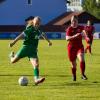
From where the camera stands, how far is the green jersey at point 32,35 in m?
15.9

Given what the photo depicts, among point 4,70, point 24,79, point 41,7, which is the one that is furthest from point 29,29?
point 41,7

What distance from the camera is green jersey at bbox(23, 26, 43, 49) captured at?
15.9 meters

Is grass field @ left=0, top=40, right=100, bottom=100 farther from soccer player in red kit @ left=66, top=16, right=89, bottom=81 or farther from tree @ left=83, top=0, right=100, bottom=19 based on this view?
tree @ left=83, top=0, right=100, bottom=19

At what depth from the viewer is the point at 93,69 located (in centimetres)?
2155

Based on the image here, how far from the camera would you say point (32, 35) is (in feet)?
52.3

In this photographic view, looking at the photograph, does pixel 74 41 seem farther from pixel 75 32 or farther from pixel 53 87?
pixel 53 87

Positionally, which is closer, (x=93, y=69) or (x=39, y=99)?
(x=39, y=99)

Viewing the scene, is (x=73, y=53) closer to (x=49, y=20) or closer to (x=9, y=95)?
(x=9, y=95)

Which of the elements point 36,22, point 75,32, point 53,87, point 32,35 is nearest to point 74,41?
point 75,32

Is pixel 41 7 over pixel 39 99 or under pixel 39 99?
under

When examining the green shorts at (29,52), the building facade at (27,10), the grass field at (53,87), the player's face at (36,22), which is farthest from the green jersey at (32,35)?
the building facade at (27,10)

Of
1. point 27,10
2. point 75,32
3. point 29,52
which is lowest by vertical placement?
point 27,10

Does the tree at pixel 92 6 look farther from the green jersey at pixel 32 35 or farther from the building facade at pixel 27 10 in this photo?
the green jersey at pixel 32 35

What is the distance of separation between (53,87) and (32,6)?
74.8 meters
